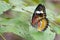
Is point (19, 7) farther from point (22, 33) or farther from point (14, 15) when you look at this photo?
point (22, 33)

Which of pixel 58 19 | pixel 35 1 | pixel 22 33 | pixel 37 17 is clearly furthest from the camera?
pixel 35 1

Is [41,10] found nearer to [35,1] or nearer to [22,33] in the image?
[22,33]

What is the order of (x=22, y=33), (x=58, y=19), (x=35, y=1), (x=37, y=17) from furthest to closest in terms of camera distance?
(x=35, y=1) < (x=58, y=19) < (x=37, y=17) < (x=22, y=33)

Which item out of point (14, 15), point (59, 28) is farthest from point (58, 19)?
point (14, 15)

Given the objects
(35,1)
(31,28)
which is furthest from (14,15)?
(35,1)

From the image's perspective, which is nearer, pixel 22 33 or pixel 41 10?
pixel 22 33

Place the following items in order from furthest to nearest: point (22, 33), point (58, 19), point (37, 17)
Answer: point (58, 19) → point (37, 17) → point (22, 33)
